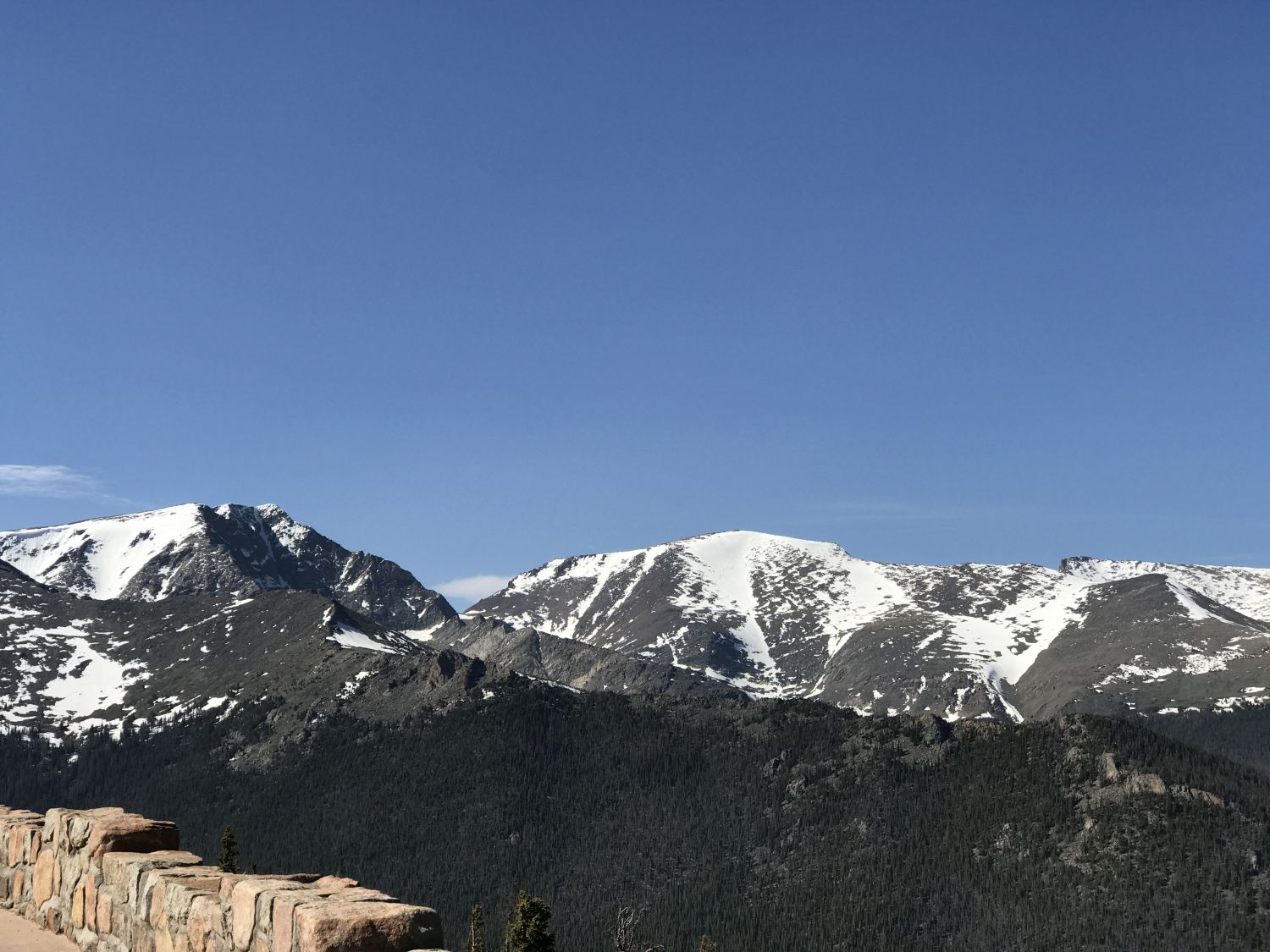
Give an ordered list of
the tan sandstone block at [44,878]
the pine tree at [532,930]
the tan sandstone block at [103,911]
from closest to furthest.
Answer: the tan sandstone block at [103,911] < the tan sandstone block at [44,878] < the pine tree at [532,930]

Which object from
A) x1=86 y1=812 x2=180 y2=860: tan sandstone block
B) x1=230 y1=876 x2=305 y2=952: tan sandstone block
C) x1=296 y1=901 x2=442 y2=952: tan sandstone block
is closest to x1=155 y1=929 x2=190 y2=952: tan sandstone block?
x1=230 y1=876 x2=305 y2=952: tan sandstone block

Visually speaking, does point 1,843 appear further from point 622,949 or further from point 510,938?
point 622,949

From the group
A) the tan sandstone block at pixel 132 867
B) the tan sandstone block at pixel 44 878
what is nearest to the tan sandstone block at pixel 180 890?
the tan sandstone block at pixel 132 867

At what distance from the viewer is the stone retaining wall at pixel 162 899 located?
48.2 feet

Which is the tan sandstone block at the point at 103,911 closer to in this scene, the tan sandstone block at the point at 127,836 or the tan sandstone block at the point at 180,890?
the tan sandstone block at the point at 127,836

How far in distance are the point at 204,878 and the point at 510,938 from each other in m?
114

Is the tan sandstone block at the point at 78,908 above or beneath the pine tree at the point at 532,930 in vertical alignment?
above

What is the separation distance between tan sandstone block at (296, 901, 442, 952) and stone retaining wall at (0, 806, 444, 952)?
0.01m

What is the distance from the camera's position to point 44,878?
69.2 feet

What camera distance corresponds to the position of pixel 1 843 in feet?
75.3

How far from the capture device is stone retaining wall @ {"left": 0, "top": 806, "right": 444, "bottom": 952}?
48.2 feet

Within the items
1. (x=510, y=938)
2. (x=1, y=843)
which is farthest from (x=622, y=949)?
(x=1, y=843)

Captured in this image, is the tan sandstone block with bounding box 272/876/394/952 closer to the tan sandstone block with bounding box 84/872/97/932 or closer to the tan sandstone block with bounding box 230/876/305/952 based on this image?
the tan sandstone block with bounding box 230/876/305/952

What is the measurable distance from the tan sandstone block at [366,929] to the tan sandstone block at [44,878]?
8.57 m
